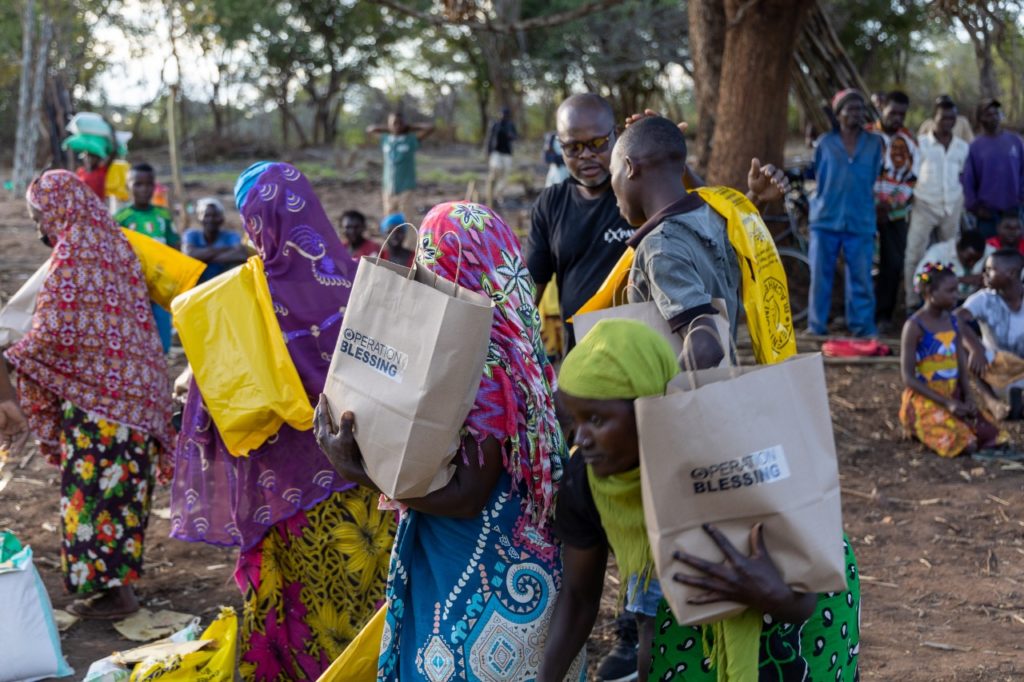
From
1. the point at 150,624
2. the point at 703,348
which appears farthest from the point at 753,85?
the point at 703,348

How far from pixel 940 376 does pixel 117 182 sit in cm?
634

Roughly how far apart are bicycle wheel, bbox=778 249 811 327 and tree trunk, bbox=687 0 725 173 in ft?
3.54

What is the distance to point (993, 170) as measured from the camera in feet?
31.5

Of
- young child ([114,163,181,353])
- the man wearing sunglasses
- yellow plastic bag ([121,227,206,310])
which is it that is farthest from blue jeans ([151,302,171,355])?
the man wearing sunglasses

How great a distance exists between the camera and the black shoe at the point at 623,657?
12.9 feet

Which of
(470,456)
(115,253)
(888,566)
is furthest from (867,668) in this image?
(115,253)

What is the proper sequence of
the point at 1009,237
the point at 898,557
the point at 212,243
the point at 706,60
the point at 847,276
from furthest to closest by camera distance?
the point at 706,60, the point at 847,276, the point at 1009,237, the point at 212,243, the point at 898,557

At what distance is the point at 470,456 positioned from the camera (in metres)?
2.51

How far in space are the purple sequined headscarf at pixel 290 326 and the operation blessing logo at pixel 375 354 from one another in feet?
3.45

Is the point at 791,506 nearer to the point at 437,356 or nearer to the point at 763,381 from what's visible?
the point at 763,381

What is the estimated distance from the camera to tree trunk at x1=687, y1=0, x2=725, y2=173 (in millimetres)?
9156

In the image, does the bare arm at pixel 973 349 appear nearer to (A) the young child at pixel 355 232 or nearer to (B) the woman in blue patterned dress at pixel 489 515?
(A) the young child at pixel 355 232

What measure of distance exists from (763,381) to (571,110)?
7.86ft

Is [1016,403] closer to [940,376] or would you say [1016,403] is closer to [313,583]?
[940,376]
